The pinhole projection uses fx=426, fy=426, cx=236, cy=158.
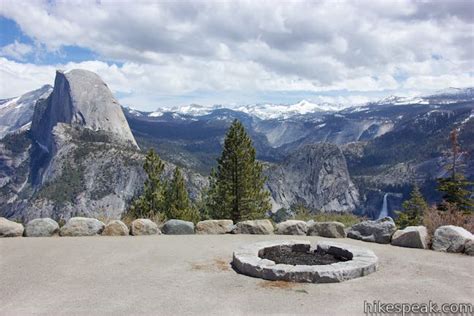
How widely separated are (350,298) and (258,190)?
67.3 feet

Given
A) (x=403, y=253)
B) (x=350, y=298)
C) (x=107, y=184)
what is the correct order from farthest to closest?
(x=107, y=184), (x=403, y=253), (x=350, y=298)

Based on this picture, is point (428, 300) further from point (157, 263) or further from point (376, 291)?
point (157, 263)

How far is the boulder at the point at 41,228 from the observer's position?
49.5 feet

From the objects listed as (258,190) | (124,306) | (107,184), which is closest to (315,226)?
(124,306)

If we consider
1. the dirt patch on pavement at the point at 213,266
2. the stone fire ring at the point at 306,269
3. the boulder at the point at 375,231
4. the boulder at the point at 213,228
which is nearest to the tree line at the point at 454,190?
the boulder at the point at 375,231

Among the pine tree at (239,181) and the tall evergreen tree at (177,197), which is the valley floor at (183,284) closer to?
the pine tree at (239,181)

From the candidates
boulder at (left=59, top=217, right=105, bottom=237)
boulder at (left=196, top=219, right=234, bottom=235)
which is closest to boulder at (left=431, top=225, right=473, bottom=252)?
boulder at (left=196, top=219, right=234, bottom=235)

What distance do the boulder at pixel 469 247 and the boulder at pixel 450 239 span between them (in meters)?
0.10

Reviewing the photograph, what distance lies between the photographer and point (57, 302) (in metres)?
7.95

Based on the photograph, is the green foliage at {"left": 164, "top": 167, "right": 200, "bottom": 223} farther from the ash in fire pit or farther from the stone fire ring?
the stone fire ring

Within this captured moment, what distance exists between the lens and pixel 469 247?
470 inches

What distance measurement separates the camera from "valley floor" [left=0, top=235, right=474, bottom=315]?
25.5 feet

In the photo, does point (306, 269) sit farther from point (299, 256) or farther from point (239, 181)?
point (239, 181)

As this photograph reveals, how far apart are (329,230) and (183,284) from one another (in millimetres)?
7397
